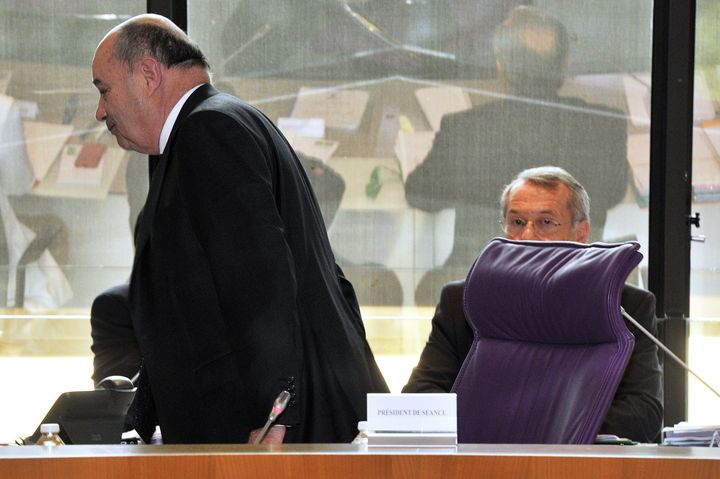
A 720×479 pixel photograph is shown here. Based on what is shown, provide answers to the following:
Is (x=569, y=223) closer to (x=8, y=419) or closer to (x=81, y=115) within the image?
(x=81, y=115)

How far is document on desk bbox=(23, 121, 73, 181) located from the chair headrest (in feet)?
6.54

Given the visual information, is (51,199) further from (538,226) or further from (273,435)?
(273,435)

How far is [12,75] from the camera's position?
12.5 feet

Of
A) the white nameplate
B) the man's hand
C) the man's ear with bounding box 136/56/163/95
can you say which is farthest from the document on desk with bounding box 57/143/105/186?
the white nameplate

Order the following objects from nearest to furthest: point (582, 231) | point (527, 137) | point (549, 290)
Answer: point (549, 290) < point (582, 231) < point (527, 137)

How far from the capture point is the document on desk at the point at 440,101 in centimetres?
389

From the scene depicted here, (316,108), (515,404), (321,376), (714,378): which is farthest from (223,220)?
(714,378)

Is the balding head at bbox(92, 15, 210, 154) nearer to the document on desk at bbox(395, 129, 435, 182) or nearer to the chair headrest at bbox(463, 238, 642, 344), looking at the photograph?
the chair headrest at bbox(463, 238, 642, 344)

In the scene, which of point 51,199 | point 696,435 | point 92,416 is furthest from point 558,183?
point 51,199

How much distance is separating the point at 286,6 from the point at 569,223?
1.40m

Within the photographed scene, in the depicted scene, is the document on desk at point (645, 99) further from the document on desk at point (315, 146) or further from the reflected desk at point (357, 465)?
the reflected desk at point (357, 465)

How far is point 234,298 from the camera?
1842mm

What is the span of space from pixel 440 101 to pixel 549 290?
1.78 m

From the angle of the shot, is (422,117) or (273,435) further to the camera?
(422,117)
